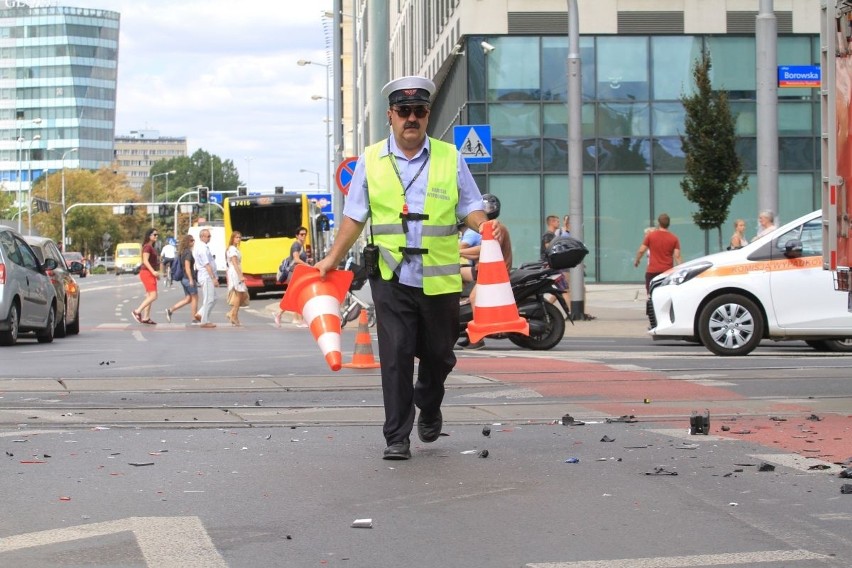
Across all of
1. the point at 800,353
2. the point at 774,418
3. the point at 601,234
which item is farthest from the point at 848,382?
the point at 601,234

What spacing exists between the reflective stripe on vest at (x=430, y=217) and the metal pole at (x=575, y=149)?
16.8m

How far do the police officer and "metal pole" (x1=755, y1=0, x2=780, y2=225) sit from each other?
13.8m

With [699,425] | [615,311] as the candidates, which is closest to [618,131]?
[615,311]

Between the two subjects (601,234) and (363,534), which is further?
(601,234)

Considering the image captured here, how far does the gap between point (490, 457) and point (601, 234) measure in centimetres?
3175

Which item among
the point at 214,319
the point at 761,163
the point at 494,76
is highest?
the point at 494,76

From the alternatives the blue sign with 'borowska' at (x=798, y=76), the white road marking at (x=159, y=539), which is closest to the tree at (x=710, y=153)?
the blue sign with 'borowska' at (x=798, y=76)

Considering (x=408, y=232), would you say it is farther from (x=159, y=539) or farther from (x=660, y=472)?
(x=159, y=539)

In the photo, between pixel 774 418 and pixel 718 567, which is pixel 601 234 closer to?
pixel 774 418

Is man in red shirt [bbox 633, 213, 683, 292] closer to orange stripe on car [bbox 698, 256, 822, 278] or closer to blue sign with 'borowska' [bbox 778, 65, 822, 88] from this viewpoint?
blue sign with 'borowska' [bbox 778, 65, 822, 88]

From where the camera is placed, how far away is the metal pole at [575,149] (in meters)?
24.5

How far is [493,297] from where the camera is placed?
863 cm

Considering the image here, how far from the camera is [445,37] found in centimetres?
4400

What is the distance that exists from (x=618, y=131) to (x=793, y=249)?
80.2 feet
